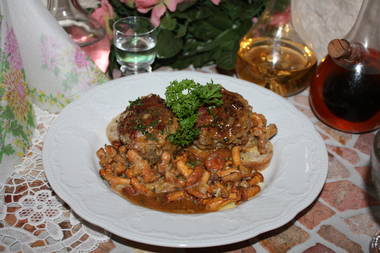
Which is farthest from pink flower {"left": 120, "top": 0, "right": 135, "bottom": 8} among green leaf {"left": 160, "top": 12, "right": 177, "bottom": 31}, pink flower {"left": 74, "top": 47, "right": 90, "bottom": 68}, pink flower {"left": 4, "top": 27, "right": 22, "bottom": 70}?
pink flower {"left": 4, "top": 27, "right": 22, "bottom": 70}

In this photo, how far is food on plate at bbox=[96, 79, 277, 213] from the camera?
81.1 inches

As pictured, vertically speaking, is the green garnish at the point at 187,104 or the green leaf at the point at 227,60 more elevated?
the green garnish at the point at 187,104

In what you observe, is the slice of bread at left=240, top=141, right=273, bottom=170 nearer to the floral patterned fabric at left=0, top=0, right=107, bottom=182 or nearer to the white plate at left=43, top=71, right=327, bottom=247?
the white plate at left=43, top=71, right=327, bottom=247

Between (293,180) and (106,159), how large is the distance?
0.86 metres

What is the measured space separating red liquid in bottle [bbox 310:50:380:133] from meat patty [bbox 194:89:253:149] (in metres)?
0.56

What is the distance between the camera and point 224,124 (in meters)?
2.20

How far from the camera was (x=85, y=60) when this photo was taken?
2.62 m

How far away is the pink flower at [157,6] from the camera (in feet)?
9.09

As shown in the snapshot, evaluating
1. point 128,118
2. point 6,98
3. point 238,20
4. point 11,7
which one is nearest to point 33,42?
point 11,7

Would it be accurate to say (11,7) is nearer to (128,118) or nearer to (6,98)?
(6,98)

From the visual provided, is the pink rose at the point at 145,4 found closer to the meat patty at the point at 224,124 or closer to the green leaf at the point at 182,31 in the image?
the green leaf at the point at 182,31

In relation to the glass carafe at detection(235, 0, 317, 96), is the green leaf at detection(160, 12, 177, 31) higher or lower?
higher

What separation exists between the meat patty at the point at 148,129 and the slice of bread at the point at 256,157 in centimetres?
37

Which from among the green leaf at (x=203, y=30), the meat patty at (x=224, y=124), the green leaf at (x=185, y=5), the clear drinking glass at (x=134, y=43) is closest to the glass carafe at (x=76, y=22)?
the clear drinking glass at (x=134, y=43)
